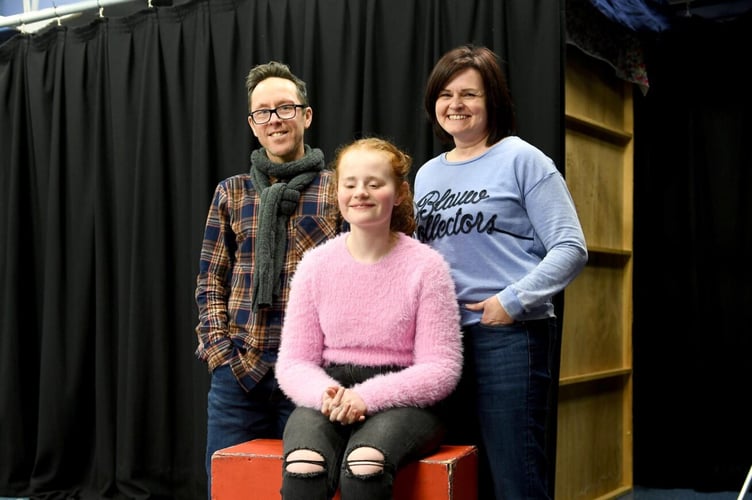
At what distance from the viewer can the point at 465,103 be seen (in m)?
1.90

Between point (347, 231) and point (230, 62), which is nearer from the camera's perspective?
point (347, 231)

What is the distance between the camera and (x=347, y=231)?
210cm

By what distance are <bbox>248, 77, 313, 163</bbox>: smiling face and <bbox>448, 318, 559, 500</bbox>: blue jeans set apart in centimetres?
69

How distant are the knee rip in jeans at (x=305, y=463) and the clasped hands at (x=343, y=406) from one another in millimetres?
98

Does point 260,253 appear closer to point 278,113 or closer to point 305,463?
point 278,113

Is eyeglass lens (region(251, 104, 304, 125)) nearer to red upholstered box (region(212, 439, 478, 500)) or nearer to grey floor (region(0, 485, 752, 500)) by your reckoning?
red upholstered box (region(212, 439, 478, 500))

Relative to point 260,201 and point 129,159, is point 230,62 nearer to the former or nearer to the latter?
point 129,159

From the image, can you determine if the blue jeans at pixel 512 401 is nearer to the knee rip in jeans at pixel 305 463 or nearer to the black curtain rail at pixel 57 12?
the knee rip in jeans at pixel 305 463

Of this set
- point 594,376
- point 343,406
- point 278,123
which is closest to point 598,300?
point 594,376

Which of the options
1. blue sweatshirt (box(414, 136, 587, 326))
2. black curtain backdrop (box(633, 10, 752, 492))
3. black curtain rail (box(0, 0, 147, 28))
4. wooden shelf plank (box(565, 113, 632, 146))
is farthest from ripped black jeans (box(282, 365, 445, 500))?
black curtain rail (box(0, 0, 147, 28))

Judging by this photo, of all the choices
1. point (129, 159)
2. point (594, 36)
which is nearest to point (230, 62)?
point (129, 159)

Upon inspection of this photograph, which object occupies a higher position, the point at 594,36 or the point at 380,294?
the point at 594,36

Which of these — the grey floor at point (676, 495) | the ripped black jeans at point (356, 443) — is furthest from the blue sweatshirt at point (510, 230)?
the grey floor at point (676, 495)

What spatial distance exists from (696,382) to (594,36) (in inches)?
61.9
